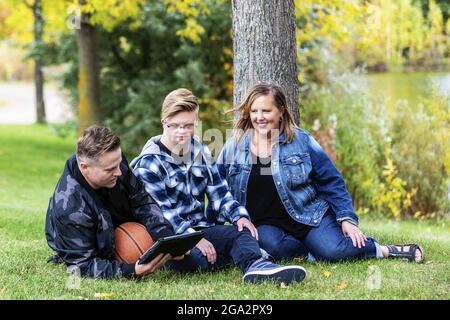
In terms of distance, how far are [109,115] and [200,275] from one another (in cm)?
991

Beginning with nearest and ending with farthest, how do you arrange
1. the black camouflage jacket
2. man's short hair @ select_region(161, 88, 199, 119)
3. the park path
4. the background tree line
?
the black camouflage jacket → man's short hair @ select_region(161, 88, 199, 119) → the background tree line → the park path

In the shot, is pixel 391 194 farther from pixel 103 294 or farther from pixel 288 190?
pixel 103 294

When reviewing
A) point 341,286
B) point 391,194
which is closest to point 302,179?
point 341,286

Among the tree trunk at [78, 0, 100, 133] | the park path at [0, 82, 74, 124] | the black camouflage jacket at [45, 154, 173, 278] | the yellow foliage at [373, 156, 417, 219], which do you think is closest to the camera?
the black camouflage jacket at [45, 154, 173, 278]

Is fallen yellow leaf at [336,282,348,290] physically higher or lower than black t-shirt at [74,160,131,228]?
lower

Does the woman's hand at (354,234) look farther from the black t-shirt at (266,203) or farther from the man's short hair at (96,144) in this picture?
the man's short hair at (96,144)

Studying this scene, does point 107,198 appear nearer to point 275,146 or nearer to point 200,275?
point 200,275

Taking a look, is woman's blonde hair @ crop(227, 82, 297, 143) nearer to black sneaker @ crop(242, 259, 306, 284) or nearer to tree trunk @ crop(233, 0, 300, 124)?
tree trunk @ crop(233, 0, 300, 124)

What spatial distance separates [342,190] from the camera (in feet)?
16.5

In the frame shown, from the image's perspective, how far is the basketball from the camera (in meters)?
4.45

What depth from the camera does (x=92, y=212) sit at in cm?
428

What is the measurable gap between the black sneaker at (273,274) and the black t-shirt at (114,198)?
962 mm

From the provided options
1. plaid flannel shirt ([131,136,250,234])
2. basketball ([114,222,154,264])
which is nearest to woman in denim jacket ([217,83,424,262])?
plaid flannel shirt ([131,136,250,234])

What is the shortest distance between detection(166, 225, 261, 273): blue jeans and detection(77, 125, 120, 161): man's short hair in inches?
36.8
